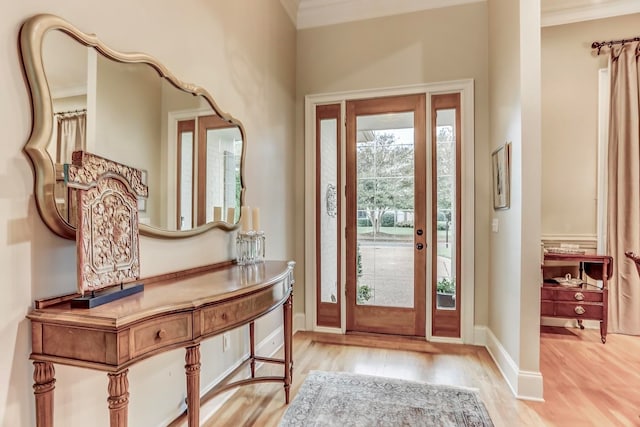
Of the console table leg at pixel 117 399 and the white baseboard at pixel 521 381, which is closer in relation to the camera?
the console table leg at pixel 117 399

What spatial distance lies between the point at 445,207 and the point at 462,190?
22 cm

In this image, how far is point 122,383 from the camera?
1021 millimetres

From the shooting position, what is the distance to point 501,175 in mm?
2648

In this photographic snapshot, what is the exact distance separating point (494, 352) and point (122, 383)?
2818 millimetres

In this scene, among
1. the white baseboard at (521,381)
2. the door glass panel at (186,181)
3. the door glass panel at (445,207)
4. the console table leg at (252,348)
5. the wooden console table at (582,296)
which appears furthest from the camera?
the door glass panel at (445,207)

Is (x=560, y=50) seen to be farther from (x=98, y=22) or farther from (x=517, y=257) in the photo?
(x=98, y=22)

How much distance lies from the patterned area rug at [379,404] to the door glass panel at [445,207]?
3.60 feet

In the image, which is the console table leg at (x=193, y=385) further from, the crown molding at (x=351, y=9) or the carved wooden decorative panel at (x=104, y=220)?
the crown molding at (x=351, y=9)

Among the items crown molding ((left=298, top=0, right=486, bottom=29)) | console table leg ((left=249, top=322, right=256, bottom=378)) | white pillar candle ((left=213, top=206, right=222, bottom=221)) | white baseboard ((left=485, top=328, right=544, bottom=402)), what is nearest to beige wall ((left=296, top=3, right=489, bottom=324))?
crown molding ((left=298, top=0, right=486, bottom=29))

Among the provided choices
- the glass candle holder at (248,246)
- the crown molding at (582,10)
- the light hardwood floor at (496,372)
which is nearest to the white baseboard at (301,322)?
the light hardwood floor at (496,372)

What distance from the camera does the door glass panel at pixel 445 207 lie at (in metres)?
3.22

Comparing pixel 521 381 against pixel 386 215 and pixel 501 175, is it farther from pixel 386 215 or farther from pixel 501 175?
pixel 386 215

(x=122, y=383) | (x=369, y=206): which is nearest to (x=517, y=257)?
(x=369, y=206)

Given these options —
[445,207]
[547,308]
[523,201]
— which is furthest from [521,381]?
[445,207]
